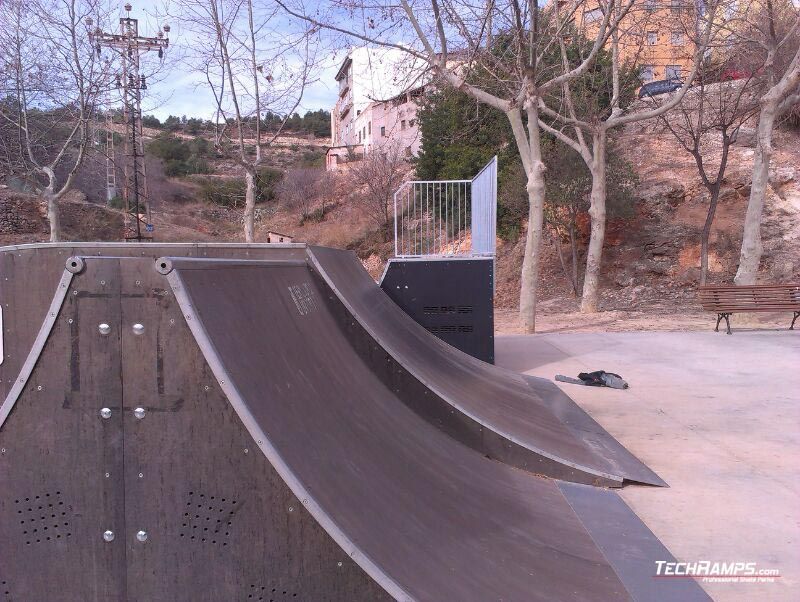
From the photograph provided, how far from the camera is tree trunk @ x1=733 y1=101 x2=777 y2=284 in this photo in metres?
13.7

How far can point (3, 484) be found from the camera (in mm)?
2600

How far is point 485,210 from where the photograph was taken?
8.94 m

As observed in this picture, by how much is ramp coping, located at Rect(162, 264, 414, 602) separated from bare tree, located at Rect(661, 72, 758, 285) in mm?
19442

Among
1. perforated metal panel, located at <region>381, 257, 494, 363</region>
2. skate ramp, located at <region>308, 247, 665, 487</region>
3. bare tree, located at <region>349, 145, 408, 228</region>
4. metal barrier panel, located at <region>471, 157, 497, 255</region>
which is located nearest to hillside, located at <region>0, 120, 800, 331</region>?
bare tree, located at <region>349, 145, 408, 228</region>

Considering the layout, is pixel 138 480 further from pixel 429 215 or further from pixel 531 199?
pixel 531 199

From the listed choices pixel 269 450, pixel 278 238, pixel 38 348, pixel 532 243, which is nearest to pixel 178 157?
pixel 278 238

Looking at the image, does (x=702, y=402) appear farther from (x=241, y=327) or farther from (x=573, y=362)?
(x=241, y=327)

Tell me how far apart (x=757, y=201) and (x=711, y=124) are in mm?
11517

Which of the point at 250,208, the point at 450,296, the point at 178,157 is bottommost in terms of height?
the point at 450,296

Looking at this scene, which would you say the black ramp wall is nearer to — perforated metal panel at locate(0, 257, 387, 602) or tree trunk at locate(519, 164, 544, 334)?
perforated metal panel at locate(0, 257, 387, 602)

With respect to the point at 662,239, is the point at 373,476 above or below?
below

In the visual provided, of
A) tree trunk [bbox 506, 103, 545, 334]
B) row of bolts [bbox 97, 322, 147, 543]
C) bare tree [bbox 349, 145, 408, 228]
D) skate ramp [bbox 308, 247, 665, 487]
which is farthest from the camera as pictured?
bare tree [bbox 349, 145, 408, 228]

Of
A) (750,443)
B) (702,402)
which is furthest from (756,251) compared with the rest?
(750,443)

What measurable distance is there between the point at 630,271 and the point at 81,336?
2259cm
